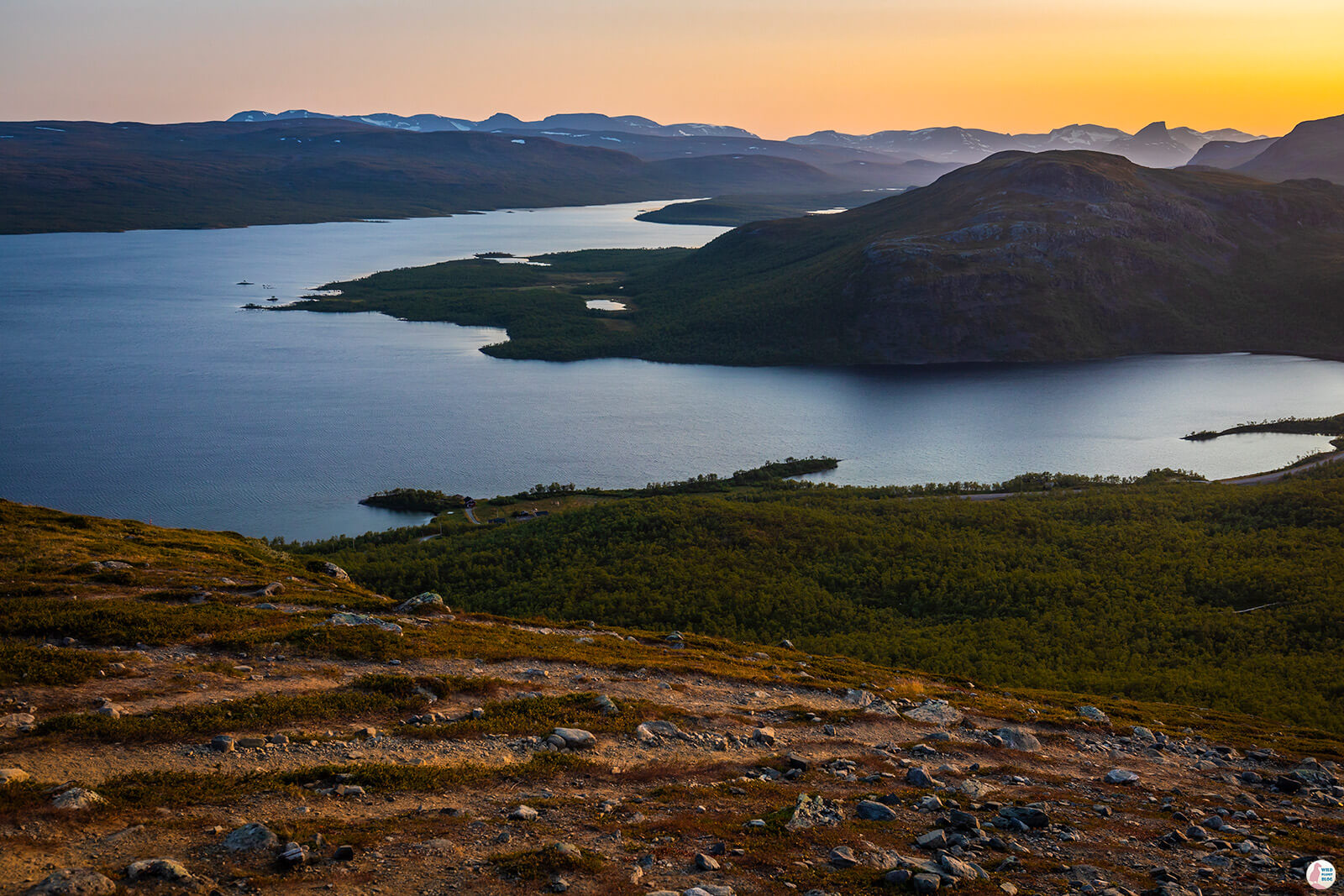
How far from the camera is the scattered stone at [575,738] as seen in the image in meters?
18.3

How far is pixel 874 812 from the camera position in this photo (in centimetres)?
1638

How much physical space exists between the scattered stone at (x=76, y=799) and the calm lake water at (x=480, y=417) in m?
54.6

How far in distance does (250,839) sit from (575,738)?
6776 mm

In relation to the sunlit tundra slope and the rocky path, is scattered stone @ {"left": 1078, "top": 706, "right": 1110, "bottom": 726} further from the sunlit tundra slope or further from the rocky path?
the sunlit tundra slope

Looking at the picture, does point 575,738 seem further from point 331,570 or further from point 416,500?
point 416,500

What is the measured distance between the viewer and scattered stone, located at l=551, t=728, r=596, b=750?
18281 mm

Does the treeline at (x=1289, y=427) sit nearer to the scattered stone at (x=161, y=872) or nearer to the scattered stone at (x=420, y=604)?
the scattered stone at (x=420, y=604)

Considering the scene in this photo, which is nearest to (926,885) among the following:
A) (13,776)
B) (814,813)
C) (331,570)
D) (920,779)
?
(814,813)

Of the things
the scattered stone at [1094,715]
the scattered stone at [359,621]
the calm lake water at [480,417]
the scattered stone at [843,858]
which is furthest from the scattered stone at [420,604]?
the calm lake water at [480,417]

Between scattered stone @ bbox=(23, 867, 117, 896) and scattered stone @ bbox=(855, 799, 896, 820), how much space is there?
11401 millimetres

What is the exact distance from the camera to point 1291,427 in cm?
9738

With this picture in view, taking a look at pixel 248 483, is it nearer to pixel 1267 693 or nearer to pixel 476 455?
pixel 476 455

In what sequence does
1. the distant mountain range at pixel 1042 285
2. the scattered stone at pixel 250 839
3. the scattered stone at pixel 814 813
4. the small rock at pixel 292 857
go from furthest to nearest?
the distant mountain range at pixel 1042 285, the scattered stone at pixel 814 813, the scattered stone at pixel 250 839, the small rock at pixel 292 857

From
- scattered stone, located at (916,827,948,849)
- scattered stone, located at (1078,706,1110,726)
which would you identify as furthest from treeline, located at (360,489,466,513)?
scattered stone, located at (916,827,948,849)
